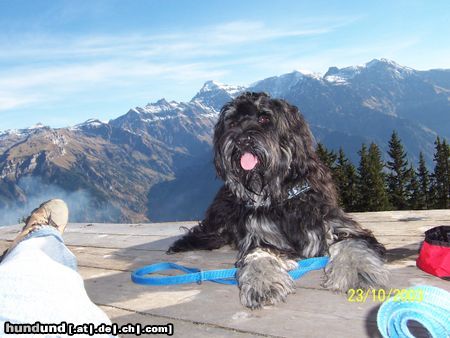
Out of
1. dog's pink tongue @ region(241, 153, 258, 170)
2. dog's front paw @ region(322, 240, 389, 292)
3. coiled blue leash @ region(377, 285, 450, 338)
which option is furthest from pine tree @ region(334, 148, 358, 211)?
coiled blue leash @ region(377, 285, 450, 338)

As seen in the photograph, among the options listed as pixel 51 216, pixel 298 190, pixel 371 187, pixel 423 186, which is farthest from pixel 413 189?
pixel 51 216

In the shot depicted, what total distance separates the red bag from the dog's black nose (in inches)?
87.3

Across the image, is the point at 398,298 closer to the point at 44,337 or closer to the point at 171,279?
the point at 44,337

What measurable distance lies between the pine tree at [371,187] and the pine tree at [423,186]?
10047mm

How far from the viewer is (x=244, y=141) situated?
5270 millimetres

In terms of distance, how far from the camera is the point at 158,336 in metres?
3.70

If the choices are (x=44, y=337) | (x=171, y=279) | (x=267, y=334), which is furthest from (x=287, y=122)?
(x=44, y=337)

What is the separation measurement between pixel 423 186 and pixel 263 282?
8631 centimetres

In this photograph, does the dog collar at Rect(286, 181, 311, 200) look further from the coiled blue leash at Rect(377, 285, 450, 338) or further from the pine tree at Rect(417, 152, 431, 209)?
the pine tree at Rect(417, 152, 431, 209)

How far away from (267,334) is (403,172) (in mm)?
82220

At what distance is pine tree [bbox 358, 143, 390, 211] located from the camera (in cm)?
7119

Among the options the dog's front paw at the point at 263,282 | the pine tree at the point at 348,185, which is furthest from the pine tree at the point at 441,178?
the dog's front paw at the point at 263,282

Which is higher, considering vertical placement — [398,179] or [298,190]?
[298,190]

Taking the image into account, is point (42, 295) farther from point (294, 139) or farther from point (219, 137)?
point (294, 139)
